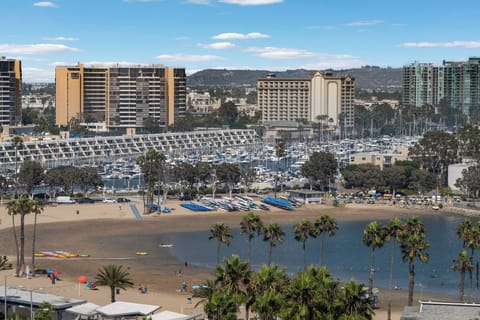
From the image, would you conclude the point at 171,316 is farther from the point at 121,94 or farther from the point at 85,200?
the point at 121,94

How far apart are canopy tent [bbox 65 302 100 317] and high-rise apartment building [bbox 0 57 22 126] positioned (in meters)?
125

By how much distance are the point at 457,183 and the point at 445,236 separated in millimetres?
24506

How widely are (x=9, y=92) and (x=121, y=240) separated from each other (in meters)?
97.5

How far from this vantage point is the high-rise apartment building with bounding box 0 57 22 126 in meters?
167

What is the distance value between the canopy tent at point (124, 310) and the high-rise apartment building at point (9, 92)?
4964 inches

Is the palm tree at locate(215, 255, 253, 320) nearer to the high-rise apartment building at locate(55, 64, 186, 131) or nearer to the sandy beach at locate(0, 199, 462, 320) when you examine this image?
the sandy beach at locate(0, 199, 462, 320)

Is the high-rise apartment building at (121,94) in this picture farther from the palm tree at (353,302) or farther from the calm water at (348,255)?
the palm tree at (353,302)

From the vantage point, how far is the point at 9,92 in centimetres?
16725

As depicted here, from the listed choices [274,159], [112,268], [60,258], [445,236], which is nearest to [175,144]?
[274,159]

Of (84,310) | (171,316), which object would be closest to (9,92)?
(84,310)

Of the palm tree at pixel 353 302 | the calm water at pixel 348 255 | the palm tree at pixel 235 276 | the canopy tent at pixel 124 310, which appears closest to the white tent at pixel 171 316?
the canopy tent at pixel 124 310

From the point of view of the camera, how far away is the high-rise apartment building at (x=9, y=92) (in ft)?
547

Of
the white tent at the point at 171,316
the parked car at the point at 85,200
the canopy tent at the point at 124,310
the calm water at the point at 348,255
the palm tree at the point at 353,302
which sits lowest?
the calm water at the point at 348,255

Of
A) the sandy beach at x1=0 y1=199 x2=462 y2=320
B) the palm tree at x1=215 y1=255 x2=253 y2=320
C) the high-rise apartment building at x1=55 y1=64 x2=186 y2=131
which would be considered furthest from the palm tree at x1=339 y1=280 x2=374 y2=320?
the high-rise apartment building at x1=55 y1=64 x2=186 y2=131
